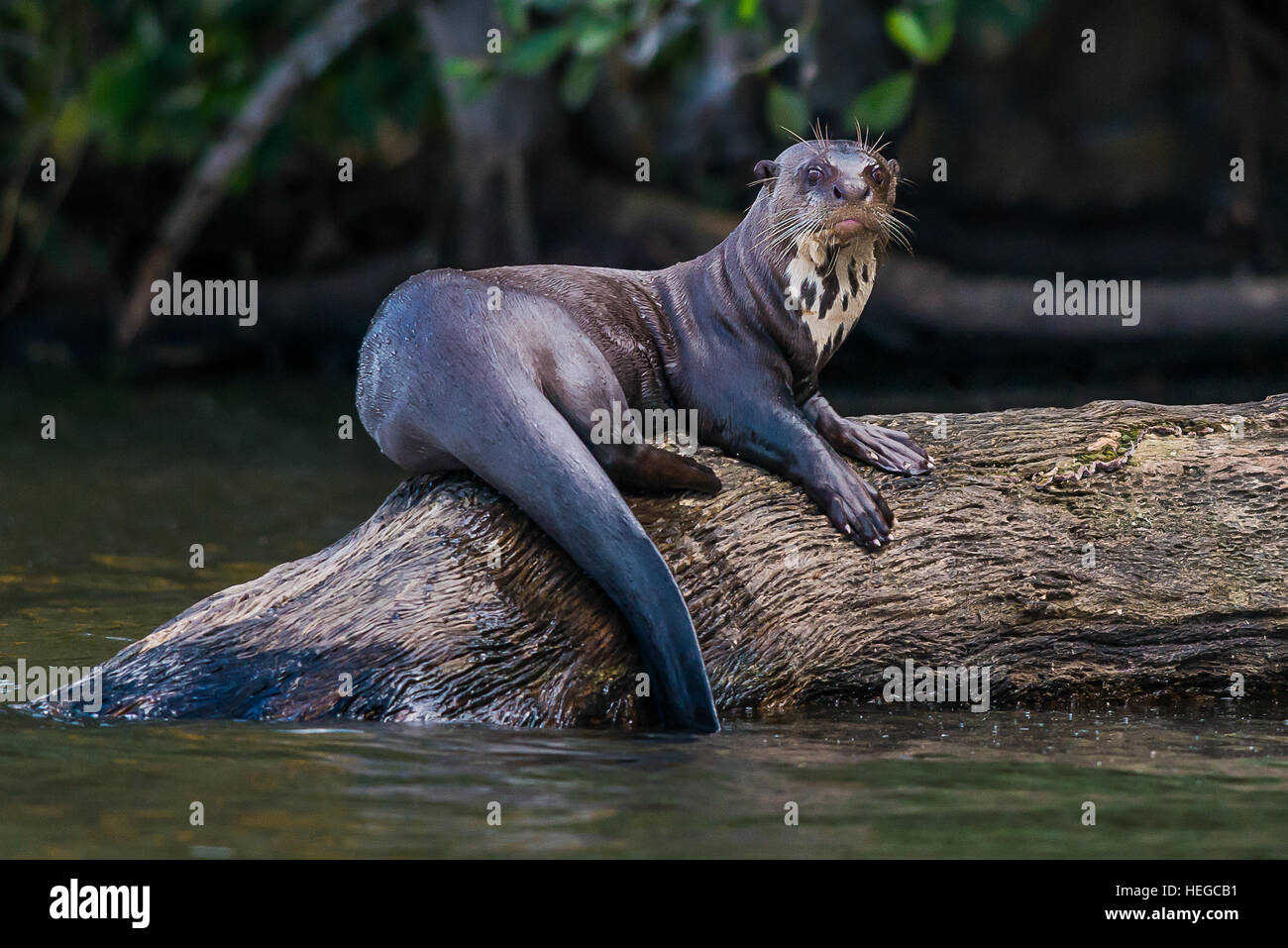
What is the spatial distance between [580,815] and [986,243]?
31.9 ft

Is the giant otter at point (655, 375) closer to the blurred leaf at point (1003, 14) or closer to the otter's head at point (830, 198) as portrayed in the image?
the otter's head at point (830, 198)

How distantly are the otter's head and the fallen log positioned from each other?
23.4 inches

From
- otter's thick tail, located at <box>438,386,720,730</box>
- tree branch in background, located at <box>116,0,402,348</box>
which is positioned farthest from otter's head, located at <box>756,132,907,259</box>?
tree branch in background, located at <box>116,0,402,348</box>

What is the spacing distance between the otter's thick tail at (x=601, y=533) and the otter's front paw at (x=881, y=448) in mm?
745

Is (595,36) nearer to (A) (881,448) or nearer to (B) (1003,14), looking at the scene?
(B) (1003,14)

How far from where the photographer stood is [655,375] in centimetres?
470

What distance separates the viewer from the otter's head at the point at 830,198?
447 centimetres

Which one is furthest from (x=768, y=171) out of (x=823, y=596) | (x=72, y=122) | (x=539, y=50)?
(x=72, y=122)

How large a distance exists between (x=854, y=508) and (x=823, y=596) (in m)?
0.24

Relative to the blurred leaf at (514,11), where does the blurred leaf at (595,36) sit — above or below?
below

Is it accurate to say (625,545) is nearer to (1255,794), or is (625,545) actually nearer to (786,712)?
(786,712)

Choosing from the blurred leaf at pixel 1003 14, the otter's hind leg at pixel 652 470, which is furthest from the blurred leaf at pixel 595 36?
the otter's hind leg at pixel 652 470

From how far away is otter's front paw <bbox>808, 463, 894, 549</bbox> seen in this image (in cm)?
444

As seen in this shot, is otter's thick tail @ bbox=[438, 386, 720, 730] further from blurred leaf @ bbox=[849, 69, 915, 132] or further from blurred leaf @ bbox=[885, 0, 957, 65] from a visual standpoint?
blurred leaf @ bbox=[885, 0, 957, 65]
